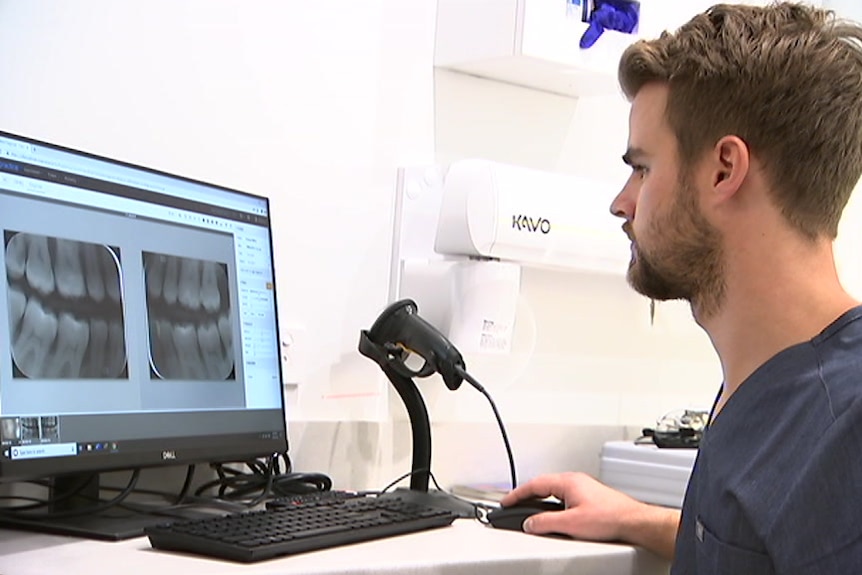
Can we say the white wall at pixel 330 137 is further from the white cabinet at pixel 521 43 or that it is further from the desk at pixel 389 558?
the desk at pixel 389 558

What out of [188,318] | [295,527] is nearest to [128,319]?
[188,318]

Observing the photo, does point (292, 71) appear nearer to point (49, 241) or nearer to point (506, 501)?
point (49, 241)

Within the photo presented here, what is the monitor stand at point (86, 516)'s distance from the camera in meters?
1.29

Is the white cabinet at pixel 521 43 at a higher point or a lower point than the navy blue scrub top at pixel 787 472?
higher

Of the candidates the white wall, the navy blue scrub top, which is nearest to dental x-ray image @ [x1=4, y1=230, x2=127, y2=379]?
the white wall

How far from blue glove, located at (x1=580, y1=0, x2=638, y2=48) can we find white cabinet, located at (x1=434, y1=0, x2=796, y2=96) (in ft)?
0.04

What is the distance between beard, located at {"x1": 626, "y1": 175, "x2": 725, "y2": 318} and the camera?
1.42 metres

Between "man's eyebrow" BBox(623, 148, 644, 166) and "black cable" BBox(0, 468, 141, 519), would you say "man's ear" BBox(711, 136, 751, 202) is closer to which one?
"man's eyebrow" BBox(623, 148, 644, 166)

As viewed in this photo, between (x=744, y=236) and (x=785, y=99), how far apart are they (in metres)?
0.17

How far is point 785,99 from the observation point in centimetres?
139

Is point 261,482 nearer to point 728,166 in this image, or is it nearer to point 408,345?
point 408,345

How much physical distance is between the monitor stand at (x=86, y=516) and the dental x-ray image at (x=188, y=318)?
166mm

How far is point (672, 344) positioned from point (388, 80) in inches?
35.0

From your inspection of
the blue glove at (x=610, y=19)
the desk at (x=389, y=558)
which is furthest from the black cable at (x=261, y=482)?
the blue glove at (x=610, y=19)
